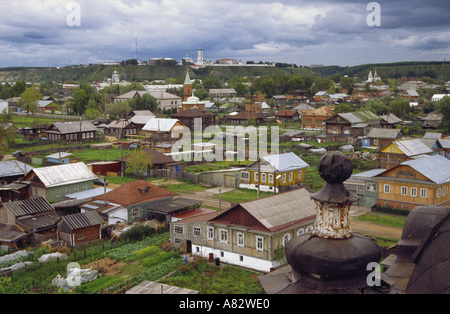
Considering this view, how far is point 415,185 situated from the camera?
1113 inches

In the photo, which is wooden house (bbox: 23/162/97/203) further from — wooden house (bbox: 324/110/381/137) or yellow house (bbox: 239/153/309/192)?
wooden house (bbox: 324/110/381/137)

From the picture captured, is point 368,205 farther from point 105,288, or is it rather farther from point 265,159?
point 105,288

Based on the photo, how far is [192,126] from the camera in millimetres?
74000

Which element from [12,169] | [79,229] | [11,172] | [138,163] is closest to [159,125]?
[138,163]

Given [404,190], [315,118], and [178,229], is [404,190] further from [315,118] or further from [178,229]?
[315,118]

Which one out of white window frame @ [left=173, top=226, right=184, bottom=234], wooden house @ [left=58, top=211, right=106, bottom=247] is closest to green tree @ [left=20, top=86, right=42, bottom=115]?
wooden house @ [left=58, top=211, right=106, bottom=247]

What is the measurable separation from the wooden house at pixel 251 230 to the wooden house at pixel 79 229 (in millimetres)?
4773

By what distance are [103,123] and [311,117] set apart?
34.5 meters

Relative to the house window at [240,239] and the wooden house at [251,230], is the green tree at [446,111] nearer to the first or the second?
the wooden house at [251,230]

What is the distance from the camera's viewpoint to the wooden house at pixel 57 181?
3094cm

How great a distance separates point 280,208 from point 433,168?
13.4m

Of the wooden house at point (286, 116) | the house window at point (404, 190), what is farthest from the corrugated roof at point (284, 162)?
the wooden house at point (286, 116)

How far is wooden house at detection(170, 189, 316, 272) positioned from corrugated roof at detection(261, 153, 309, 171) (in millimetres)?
11735

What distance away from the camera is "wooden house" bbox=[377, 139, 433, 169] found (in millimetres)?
40594
